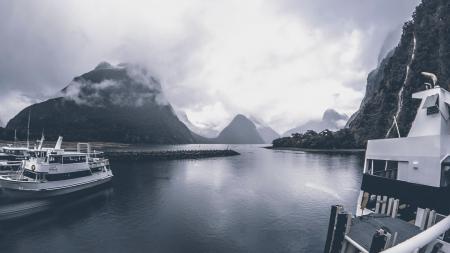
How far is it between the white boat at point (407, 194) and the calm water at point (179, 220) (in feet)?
33.0

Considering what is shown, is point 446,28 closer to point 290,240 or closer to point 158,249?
point 290,240

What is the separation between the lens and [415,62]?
112m

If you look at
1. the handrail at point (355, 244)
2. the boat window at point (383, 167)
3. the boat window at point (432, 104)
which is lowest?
the handrail at point (355, 244)

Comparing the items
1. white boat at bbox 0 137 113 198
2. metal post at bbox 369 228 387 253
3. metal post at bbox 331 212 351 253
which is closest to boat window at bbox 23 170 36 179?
white boat at bbox 0 137 113 198

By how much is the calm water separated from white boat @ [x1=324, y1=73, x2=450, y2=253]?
10067 mm

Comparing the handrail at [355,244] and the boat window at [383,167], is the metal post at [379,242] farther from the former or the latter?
the boat window at [383,167]

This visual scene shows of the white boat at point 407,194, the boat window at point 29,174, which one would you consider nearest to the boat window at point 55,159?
the boat window at point 29,174

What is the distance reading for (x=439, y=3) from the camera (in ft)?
367

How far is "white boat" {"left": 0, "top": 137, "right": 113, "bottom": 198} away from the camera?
37656 mm

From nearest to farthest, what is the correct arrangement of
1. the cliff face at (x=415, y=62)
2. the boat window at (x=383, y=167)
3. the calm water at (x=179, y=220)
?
the boat window at (x=383, y=167)
the calm water at (x=179, y=220)
the cliff face at (x=415, y=62)

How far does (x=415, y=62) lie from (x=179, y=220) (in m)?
131

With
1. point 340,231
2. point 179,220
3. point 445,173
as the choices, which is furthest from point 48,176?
point 445,173

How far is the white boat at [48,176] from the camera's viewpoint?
124 feet

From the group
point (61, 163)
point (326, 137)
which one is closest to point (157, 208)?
point (61, 163)
